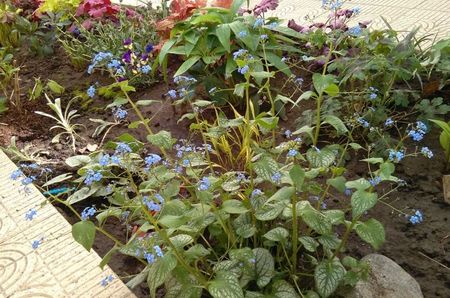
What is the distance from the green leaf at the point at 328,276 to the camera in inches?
49.2

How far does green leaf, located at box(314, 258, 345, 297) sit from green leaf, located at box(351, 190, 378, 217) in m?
0.23

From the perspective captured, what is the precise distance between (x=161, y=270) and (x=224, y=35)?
1306 millimetres

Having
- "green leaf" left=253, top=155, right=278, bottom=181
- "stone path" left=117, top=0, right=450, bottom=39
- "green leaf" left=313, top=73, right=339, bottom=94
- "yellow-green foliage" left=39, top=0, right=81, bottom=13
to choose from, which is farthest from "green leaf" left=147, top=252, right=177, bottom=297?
"yellow-green foliage" left=39, top=0, right=81, bottom=13

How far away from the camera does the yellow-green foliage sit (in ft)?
10.4

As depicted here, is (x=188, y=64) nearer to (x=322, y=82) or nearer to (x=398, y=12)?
(x=322, y=82)

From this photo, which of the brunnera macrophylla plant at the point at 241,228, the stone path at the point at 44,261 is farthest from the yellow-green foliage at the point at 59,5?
the brunnera macrophylla plant at the point at 241,228

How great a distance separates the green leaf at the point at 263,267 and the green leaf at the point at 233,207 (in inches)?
5.1

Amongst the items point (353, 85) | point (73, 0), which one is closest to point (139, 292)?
point (353, 85)

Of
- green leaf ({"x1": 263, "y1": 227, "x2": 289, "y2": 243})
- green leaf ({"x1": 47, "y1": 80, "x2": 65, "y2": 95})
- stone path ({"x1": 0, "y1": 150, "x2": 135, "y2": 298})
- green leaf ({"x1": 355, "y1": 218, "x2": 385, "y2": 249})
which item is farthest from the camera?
green leaf ({"x1": 47, "y1": 80, "x2": 65, "y2": 95})

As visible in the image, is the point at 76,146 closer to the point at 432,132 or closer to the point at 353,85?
the point at 353,85

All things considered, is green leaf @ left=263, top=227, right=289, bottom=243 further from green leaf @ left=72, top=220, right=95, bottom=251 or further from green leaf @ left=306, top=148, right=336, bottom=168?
green leaf @ left=72, top=220, right=95, bottom=251

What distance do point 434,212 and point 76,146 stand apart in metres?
1.65

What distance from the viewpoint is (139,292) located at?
A: 1.52 metres

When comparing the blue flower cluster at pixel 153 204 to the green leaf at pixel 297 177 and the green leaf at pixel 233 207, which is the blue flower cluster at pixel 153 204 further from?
the green leaf at pixel 297 177
